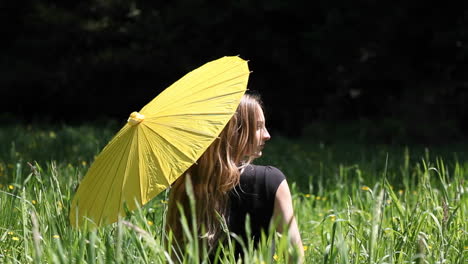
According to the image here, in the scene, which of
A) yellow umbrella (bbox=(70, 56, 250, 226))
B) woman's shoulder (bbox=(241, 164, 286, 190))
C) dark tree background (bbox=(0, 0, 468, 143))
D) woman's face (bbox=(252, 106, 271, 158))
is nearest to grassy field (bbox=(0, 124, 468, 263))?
yellow umbrella (bbox=(70, 56, 250, 226))

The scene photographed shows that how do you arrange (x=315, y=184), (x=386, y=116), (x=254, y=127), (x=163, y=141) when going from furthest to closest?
(x=386, y=116)
(x=315, y=184)
(x=254, y=127)
(x=163, y=141)

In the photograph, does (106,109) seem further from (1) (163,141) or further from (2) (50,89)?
(1) (163,141)

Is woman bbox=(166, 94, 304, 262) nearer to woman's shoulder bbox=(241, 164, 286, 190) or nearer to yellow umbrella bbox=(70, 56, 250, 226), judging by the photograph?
woman's shoulder bbox=(241, 164, 286, 190)

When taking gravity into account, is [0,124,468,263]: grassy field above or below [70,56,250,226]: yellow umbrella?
below

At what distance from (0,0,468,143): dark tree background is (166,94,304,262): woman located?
713cm

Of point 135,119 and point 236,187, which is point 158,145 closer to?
point 135,119

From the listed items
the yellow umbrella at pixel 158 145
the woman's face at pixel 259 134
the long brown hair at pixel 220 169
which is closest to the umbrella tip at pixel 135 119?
the yellow umbrella at pixel 158 145

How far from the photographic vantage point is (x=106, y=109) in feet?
39.8

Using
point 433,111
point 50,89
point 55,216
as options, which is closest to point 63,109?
point 50,89

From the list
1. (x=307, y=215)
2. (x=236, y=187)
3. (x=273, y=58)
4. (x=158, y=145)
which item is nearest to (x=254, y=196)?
(x=236, y=187)

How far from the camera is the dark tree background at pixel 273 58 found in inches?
374

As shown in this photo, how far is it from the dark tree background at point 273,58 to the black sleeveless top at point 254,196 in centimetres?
713

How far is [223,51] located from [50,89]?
3173 mm

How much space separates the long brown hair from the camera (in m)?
2.27
